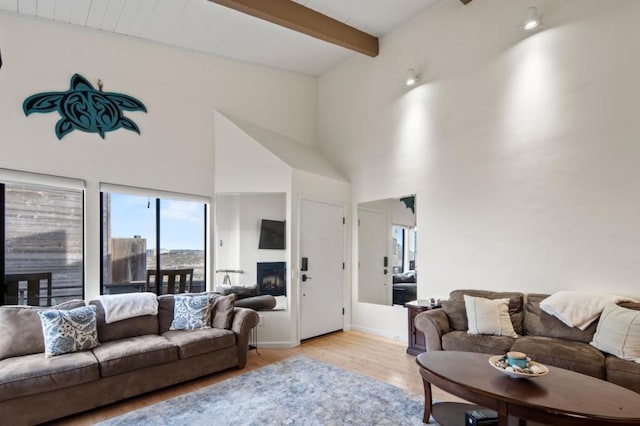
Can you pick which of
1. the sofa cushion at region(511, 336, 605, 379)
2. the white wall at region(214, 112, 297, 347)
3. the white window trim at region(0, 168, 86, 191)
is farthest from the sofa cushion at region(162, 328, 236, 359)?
the sofa cushion at region(511, 336, 605, 379)

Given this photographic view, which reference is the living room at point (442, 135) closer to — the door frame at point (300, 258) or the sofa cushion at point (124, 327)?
the door frame at point (300, 258)

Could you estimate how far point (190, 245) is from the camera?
4852mm

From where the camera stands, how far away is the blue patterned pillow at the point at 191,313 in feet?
13.0

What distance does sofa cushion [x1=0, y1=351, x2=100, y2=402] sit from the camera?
261 centimetres

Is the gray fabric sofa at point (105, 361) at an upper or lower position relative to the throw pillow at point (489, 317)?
lower

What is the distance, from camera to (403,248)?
5.35m

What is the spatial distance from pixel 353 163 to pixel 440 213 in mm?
1772

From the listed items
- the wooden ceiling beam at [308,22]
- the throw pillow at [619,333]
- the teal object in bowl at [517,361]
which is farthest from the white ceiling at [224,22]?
the teal object in bowl at [517,361]

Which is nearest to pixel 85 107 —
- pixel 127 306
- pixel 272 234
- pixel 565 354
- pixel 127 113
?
pixel 127 113

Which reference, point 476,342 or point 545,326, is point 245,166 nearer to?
point 476,342

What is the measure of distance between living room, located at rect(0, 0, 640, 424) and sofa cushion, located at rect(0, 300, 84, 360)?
76 centimetres

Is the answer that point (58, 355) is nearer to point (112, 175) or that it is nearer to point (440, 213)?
point (112, 175)

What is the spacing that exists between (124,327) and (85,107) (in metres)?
2.45

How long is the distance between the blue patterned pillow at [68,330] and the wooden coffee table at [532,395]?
9.68 ft
